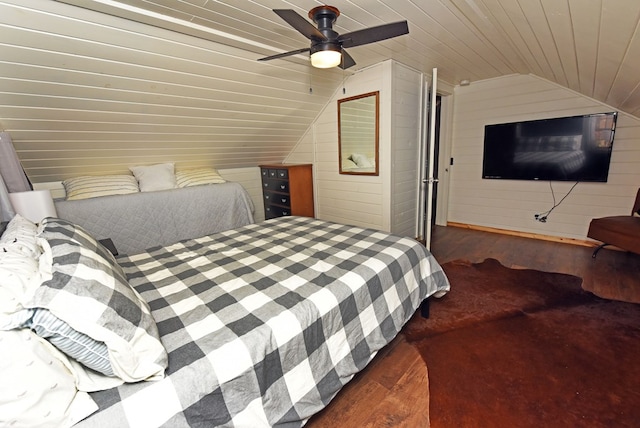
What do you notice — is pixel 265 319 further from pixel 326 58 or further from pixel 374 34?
pixel 374 34

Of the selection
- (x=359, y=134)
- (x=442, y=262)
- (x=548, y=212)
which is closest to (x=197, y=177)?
(x=359, y=134)

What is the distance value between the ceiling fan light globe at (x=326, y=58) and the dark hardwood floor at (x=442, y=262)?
181 cm

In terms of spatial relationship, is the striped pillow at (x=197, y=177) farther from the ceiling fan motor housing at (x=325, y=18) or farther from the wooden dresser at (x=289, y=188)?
the ceiling fan motor housing at (x=325, y=18)

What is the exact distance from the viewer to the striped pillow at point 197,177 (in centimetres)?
317

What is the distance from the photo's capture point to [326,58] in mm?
1641

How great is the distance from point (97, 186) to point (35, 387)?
99.7 inches

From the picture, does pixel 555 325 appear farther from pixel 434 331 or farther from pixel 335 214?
pixel 335 214

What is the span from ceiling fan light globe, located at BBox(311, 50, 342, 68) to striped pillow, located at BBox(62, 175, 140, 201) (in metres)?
Result: 2.30

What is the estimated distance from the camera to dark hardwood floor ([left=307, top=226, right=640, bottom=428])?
1.32 metres

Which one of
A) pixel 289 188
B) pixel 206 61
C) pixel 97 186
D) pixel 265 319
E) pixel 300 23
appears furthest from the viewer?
pixel 289 188

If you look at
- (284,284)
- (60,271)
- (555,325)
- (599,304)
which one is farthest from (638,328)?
(60,271)

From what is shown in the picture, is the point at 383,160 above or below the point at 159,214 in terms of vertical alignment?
above

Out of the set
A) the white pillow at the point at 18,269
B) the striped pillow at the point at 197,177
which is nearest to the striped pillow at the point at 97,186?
the striped pillow at the point at 197,177

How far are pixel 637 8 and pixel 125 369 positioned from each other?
7.47 ft
